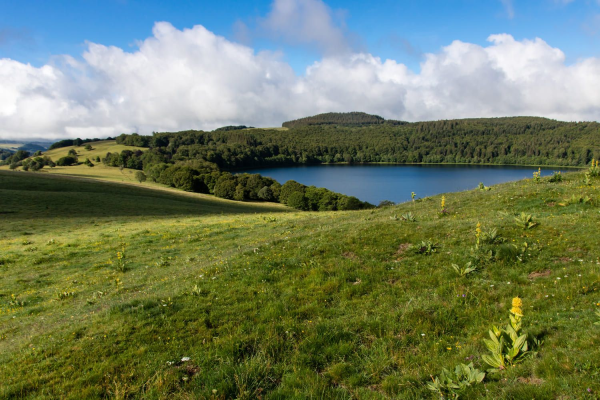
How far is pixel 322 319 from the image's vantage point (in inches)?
286

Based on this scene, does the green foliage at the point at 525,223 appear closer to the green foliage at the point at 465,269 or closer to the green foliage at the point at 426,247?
the green foliage at the point at 426,247

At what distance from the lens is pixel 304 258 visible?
10.9 metres

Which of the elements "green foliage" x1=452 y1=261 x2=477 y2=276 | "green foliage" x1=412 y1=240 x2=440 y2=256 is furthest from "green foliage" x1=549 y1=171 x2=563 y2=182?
"green foliage" x1=452 y1=261 x2=477 y2=276

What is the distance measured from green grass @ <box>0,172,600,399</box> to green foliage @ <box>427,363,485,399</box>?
151mm

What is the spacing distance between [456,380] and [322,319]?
10.1 feet

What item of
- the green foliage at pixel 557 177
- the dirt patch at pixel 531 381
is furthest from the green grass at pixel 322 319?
the green foliage at pixel 557 177

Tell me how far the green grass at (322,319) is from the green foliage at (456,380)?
0.49 feet

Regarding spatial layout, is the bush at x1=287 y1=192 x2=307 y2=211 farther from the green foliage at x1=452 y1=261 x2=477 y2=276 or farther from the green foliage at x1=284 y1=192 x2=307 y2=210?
the green foliage at x1=452 y1=261 x2=477 y2=276

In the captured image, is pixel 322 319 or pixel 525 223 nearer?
pixel 322 319

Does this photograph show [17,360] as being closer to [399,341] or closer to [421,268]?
[399,341]

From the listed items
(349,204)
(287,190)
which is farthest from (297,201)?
(349,204)

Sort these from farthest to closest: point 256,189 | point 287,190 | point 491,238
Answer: point 256,189, point 287,190, point 491,238

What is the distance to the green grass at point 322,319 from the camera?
523 centimetres

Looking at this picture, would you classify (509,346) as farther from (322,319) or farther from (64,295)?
(64,295)
